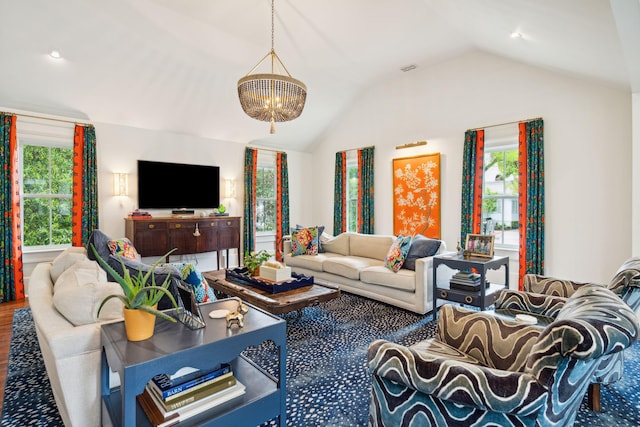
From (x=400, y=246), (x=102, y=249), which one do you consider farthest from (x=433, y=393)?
(x=102, y=249)

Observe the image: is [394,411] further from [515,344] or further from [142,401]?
[142,401]

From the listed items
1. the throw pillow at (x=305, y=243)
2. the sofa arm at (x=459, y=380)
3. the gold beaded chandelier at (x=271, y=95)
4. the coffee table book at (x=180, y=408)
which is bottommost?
the coffee table book at (x=180, y=408)

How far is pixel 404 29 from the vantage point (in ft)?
13.6

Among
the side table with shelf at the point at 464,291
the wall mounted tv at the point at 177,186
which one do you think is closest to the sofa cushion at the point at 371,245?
the side table with shelf at the point at 464,291

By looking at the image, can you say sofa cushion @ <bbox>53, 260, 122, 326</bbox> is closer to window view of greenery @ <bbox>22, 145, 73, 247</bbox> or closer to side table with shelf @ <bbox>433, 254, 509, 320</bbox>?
side table with shelf @ <bbox>433, 254, 509, 320</bbox>

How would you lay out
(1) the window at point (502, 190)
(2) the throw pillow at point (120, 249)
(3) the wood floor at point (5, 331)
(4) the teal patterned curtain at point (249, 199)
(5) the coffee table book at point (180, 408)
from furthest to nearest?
(4) the teal patterned curtain at point (249, 199) → (1) the window at point (502, 190) → (2) the throw pillow at point (120, 249) → (3) the wood floor at point (5, 331) → (5) the coffee table book at point (180, 408)

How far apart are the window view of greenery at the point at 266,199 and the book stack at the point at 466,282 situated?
4.46m

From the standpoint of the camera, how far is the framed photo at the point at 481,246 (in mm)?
3330

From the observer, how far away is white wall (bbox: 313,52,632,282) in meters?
3.67

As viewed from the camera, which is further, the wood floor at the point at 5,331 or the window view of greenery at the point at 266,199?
the window view of greenery at the point at 266,199

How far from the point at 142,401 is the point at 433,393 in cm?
132

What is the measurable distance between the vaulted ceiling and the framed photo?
1.79 meters

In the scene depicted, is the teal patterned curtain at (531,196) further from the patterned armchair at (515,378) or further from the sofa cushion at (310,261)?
the patterned armchair at (515,378)

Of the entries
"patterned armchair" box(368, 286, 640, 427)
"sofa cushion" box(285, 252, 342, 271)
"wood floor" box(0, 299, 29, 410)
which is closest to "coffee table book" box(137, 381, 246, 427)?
"patterned armchair" box(368, 286, 640, 427)
